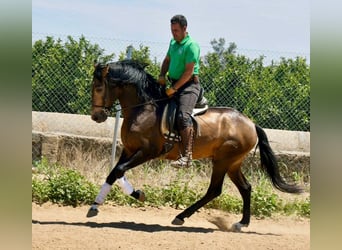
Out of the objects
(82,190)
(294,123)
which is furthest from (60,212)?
(294,123)

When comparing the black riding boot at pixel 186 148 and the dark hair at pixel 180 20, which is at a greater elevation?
the dark hair at pixel 180 20

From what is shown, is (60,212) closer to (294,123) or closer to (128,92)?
(128,92)

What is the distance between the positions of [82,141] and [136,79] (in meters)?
3.48

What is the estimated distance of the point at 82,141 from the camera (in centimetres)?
1108

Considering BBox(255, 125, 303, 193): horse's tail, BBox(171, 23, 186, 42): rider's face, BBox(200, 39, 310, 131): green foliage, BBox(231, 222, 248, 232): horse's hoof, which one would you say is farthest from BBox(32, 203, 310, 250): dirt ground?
BBox(171, 23, 186, 42): rider's face

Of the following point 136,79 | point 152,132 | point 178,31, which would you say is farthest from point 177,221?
point 178,31

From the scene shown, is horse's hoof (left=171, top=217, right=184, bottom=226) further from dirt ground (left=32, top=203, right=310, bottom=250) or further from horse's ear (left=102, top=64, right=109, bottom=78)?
horse's ear (left=102, top=64, right=109, bottom=78)

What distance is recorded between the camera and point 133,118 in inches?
311

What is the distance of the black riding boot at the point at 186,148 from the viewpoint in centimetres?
776

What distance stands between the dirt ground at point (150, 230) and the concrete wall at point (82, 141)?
1.86 m

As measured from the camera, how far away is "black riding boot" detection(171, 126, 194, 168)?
25.5 feet

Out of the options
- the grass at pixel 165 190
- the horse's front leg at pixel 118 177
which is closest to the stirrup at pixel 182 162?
the horse's front leg at pixel 118 177

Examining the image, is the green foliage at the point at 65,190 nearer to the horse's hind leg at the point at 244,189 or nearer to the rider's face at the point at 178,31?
the horse's hind leg at the point at 244,189
